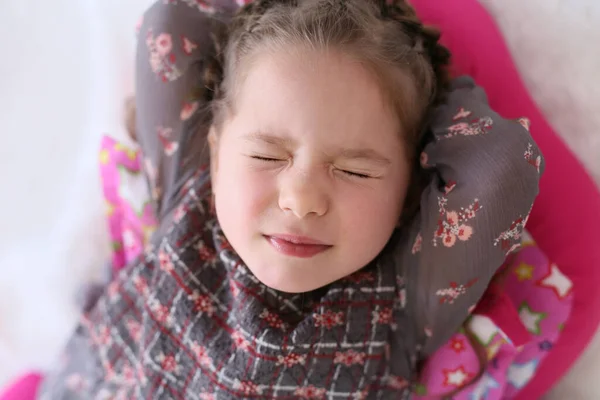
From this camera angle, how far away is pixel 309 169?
0.75m

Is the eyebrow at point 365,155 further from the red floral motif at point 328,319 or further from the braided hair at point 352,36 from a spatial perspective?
the red floral motif at point 328,319

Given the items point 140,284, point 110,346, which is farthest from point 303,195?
point 110,346

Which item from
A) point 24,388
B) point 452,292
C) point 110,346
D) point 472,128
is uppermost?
point 472,128

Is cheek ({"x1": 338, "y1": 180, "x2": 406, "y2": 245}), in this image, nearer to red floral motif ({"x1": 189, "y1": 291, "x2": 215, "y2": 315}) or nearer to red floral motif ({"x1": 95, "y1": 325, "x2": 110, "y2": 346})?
red floral motif ({"x1": 189, "y1": 291, "x2": 215, "y2": 315})

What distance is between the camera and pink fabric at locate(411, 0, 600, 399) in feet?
3.01

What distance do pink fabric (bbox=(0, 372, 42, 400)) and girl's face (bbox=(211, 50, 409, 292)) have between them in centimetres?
69

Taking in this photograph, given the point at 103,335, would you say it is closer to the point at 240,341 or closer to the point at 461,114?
the point at 240,341

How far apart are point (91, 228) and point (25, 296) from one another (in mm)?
212

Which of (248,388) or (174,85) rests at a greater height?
(174,85)

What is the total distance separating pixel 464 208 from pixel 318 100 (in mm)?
272

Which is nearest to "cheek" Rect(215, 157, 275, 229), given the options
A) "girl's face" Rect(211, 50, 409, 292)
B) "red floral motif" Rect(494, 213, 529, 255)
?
"girl's face" Rect(211, 50, 409, 292)

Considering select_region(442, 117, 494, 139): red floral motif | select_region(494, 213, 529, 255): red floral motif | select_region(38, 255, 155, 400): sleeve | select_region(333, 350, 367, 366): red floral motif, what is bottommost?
select_region(38, 255, 155, 400): sleeve

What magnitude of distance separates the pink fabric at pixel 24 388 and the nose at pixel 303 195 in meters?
0.80

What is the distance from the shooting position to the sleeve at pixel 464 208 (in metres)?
0.80
